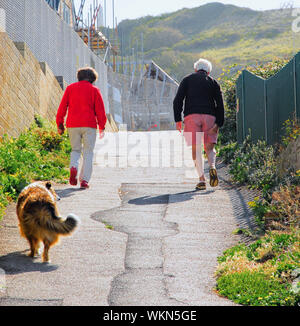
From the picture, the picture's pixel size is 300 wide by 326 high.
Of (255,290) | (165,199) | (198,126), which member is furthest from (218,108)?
(255,290)

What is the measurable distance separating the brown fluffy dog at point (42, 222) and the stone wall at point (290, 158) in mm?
3920

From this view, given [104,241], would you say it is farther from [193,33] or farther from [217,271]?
[193,33]

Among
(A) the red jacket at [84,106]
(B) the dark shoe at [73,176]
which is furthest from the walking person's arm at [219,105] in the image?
(B) the dark shoe at [73,176]

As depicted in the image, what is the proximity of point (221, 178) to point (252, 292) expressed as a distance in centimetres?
550

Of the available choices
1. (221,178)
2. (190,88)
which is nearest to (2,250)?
(190,88)

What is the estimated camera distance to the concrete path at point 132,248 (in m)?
4.41

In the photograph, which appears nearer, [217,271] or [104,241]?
[217,271]

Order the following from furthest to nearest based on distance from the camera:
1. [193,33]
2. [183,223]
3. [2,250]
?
[193,33] → [183,223] → [2,250]

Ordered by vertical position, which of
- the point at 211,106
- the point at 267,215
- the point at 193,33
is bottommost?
the point at 267,215

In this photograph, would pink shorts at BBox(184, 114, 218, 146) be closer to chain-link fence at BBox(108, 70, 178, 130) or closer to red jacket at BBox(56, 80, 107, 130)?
red jacket at BBox(56, 80, 107, 130)

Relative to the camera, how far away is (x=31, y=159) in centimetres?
896

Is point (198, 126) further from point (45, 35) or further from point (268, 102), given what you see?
point (45, 35)

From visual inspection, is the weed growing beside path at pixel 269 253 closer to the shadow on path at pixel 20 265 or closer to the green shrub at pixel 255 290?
the green shrub at pixel 255 290

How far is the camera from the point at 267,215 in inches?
257
